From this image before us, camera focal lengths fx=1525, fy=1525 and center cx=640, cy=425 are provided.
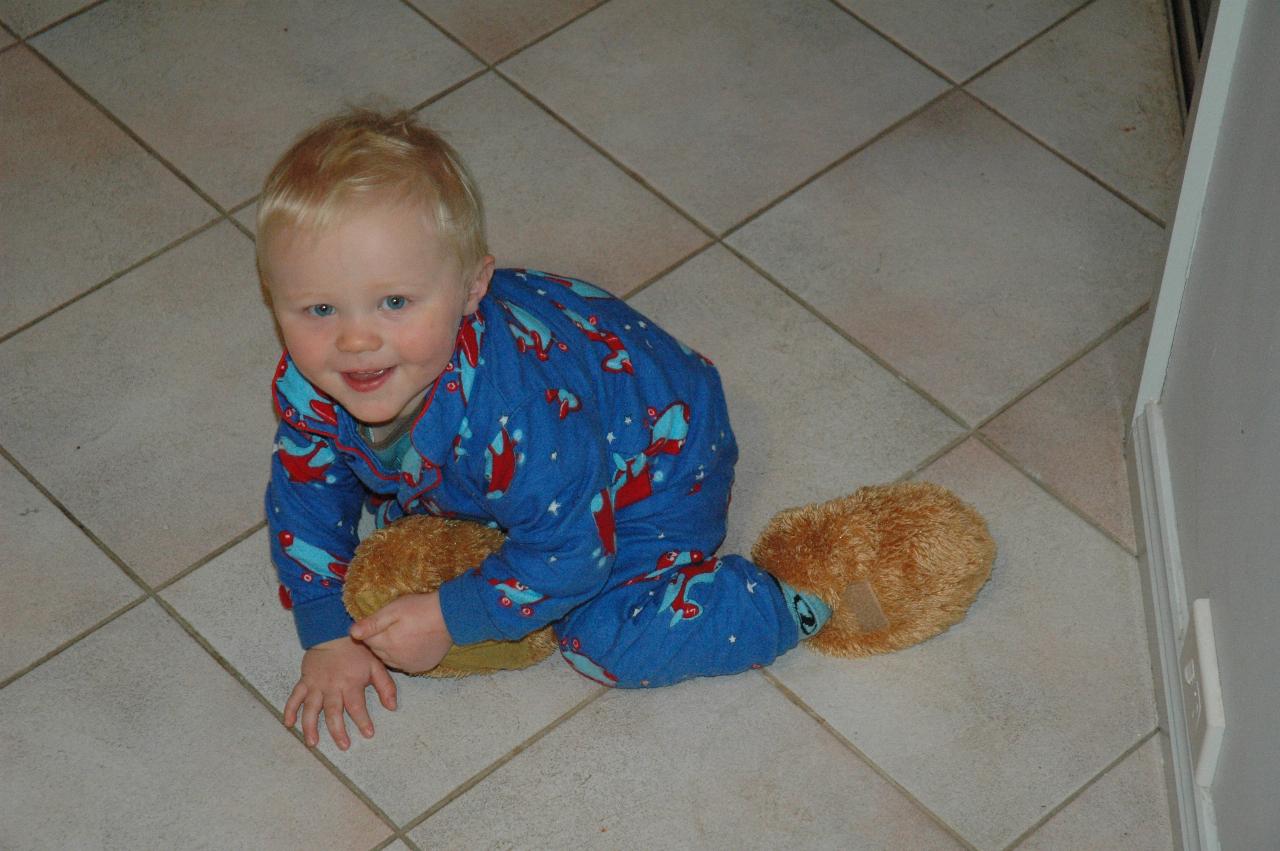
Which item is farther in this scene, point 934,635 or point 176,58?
point 176,58

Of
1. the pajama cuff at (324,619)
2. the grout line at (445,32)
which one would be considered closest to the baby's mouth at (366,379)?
the pajama cuff at (324,619)

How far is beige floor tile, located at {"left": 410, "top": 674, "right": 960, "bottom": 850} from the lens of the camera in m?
1.22

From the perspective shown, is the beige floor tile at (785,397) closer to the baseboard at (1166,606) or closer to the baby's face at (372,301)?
the baseboard at (1166,606)

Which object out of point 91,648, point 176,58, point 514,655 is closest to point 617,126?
point 176,58

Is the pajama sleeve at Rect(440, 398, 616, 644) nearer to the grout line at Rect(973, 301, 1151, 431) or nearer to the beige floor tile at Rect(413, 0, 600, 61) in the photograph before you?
the grout line at Rect(973, 301, 1151, 431)

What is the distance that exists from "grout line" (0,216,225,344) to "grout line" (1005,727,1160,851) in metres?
1.02

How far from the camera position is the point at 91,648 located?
4.35ft

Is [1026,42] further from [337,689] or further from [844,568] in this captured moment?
[337,689]

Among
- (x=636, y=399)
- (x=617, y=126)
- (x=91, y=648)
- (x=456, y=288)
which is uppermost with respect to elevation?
(x=456, y=288)

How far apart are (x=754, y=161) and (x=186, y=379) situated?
652 millimetres

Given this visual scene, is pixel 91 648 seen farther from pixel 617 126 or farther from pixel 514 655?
pixel 617 126

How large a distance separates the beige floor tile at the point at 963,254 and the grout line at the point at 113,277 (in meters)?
0.57

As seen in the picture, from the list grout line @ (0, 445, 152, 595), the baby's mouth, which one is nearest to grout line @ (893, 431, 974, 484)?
the baby's mouth

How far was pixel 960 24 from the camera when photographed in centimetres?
183
